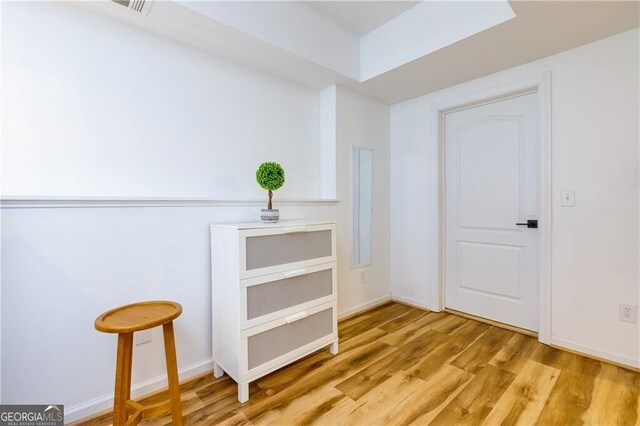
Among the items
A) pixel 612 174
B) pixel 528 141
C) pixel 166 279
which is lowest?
pixel 166 279

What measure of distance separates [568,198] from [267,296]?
225 centimetres

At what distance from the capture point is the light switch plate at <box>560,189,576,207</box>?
2.07 m

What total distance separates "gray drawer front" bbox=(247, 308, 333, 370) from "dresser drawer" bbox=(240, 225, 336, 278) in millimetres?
379

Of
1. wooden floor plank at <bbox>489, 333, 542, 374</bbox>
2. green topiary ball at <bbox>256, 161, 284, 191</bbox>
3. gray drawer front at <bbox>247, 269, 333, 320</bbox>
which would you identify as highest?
green topiary ball at <bbox>256, 161, 284, 191</bbox>

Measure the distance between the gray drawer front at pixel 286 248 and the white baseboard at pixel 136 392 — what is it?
2.70 feet

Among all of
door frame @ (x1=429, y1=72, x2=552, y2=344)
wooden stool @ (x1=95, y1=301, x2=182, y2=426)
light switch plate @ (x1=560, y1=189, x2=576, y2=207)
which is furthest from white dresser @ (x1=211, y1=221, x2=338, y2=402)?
light switch plate @ (x1=560, y1=189, x2=576, y2=207)

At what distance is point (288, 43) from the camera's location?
209 centimetres

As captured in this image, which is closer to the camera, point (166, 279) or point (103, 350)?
point (103, 350)

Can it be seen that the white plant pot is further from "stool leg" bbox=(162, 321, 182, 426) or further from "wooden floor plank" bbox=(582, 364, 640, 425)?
"wooden floor plank" bbox=(582, 364, 640, 425)

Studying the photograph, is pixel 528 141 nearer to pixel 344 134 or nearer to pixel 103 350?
pixel 344 134

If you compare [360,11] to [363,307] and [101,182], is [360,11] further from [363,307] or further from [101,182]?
[363,307]

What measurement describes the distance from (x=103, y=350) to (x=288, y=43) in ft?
7.46

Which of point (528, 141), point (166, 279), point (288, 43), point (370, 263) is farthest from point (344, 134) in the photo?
point (166, 279)

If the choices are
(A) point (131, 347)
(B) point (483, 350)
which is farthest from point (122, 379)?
(B) point (483, 350)
